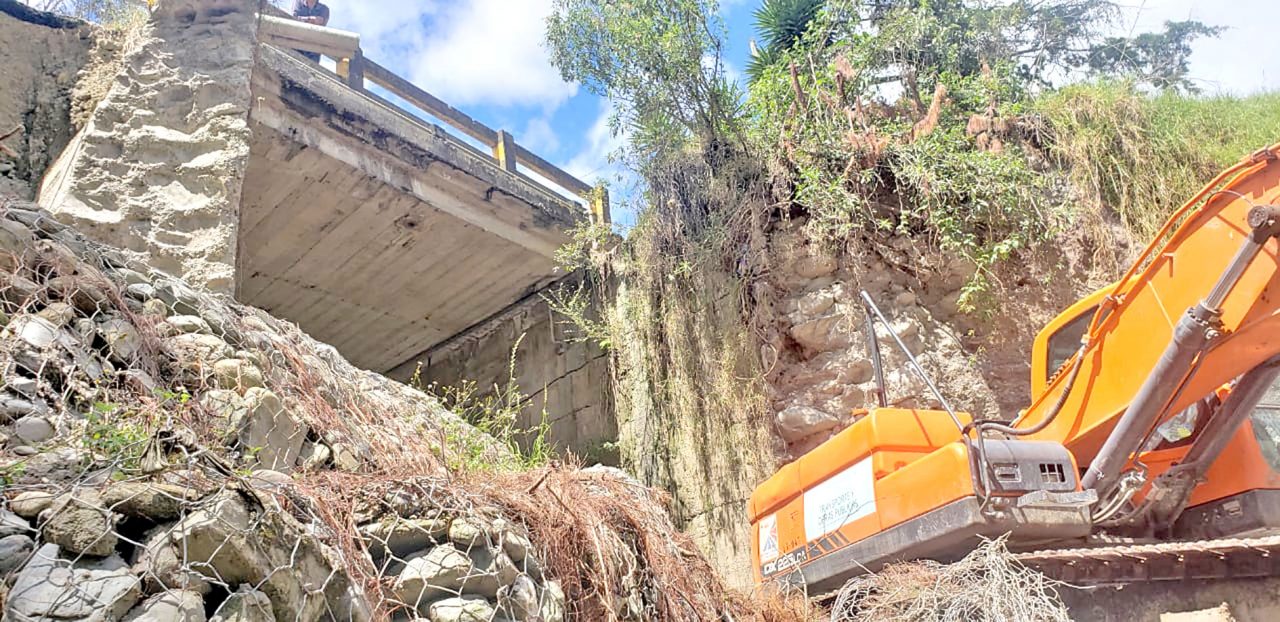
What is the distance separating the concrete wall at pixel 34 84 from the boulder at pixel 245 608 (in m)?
4.89

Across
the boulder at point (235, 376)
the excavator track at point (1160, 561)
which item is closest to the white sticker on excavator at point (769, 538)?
the excavator track at point (1160, 561)

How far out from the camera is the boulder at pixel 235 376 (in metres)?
3.91

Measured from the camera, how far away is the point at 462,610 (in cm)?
318

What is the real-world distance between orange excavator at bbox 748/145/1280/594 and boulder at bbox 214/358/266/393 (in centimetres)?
276

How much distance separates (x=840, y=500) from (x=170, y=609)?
10.6ft

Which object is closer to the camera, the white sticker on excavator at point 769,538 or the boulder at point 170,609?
the boulder at point 170,609

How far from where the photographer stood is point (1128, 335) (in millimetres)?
3984

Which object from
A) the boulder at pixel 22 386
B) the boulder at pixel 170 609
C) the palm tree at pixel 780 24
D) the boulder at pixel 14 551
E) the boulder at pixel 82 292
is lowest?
the boulder at pixel 170 609

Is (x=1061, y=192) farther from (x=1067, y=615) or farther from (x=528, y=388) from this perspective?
(x=528, y=388)

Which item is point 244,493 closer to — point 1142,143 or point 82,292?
point 82,292

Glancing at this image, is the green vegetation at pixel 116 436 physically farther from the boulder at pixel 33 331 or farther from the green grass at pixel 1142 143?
the green grass at pixel 1142 143

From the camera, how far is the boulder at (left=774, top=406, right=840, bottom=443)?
6801 mm

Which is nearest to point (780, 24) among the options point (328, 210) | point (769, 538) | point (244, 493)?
point (328, 210)

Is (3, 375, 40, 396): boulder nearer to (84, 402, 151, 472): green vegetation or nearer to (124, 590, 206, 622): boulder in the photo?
(84, 402, 151, 472): green vegetation
